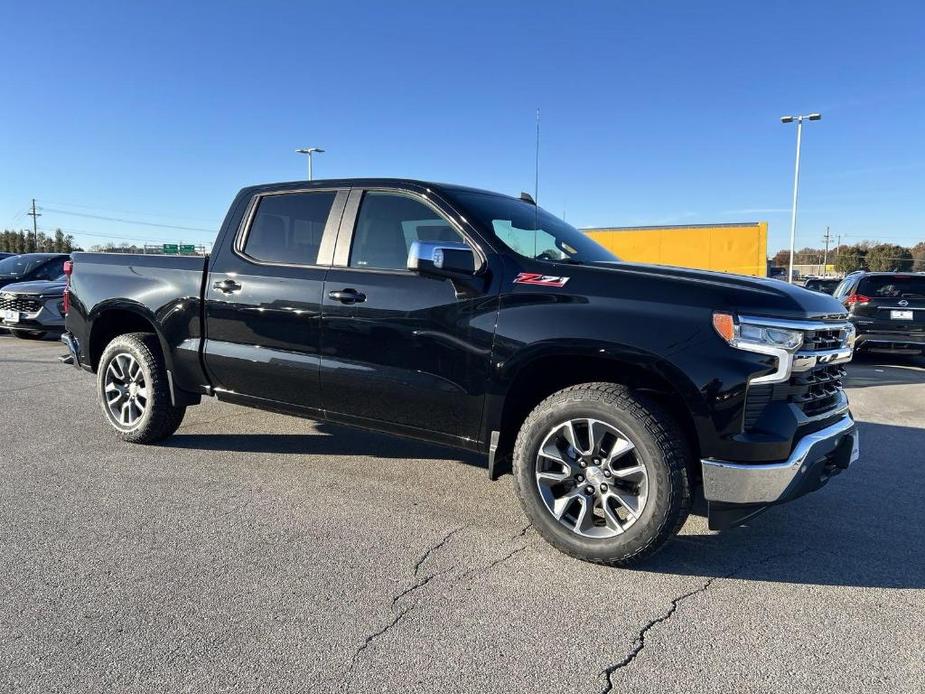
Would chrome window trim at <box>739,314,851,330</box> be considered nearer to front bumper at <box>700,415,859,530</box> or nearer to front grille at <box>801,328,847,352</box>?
front grille at <box>801,328,847,352</box>

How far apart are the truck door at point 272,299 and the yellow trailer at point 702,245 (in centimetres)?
1382

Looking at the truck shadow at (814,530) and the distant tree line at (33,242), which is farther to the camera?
the distant tree line at (33,242)

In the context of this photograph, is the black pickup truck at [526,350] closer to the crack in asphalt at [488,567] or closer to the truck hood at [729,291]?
the truck hood at [729,291]

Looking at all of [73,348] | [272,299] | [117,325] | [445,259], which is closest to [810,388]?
[445,259]

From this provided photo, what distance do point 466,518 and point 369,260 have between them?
163 cm

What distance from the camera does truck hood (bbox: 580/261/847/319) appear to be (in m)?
3.07

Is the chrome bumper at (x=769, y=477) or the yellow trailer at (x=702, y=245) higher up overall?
the yellow trailer at (x=702, y=245)

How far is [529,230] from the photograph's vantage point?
4.12 metres

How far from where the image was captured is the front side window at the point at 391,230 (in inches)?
157

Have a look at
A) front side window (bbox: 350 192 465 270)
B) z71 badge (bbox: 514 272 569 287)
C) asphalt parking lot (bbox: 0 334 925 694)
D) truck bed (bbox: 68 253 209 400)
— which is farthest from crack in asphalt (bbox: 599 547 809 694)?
truck bed (bbox: 68 253 209 400)

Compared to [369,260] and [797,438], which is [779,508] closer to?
[797,438]

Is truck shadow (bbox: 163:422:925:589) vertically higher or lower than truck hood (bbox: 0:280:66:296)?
lower

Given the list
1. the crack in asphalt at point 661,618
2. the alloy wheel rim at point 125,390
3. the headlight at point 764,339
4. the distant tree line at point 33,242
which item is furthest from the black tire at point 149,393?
the distant tree line at point 33,242

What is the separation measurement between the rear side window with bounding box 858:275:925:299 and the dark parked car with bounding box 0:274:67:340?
13843 mm
